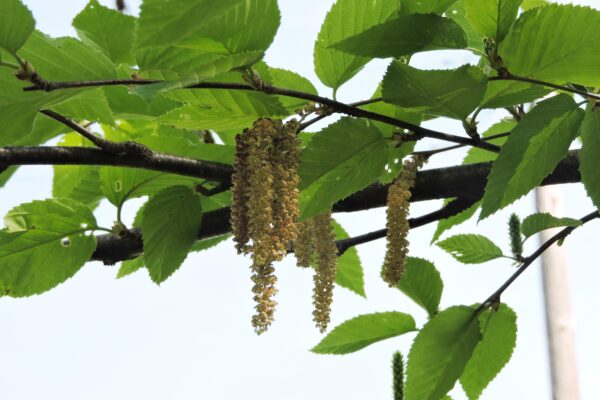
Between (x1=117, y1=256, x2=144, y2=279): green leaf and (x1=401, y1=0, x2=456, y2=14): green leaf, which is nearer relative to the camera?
(x1=401, y1=0, x2=456, y2=14): green leaf

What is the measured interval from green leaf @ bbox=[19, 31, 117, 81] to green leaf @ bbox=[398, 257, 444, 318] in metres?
0.69

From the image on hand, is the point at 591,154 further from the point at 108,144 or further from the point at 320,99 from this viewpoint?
the point at 108,144

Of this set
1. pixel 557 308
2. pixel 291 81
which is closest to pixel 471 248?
pixel 291 81

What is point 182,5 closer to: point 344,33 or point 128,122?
point 344,33

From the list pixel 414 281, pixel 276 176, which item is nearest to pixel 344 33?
pixel 276 176

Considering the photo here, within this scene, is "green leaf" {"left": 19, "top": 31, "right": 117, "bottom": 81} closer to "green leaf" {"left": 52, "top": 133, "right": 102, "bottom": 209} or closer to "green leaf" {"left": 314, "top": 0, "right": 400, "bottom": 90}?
"green leaf" {"left": 314, "top": 0, "right": 400, "bottom": 90}

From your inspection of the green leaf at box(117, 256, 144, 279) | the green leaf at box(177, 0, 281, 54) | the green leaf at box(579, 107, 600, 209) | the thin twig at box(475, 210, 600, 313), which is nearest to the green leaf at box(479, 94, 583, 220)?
the green leaf at box(579, 107, 600, 209)

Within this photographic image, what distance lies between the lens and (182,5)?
0.59 meters

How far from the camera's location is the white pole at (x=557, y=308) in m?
4.67

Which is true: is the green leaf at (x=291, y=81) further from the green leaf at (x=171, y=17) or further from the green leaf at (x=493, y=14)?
the green leaf at (x=171, y=17)

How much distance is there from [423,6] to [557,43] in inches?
5.6

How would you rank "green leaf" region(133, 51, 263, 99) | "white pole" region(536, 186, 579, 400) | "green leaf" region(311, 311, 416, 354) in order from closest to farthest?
"green leaf" region(133, 51, 263, 99) < "green leaf" region(311, 311, 416, 354) < "white pole" region(536, 186, 579, 400)

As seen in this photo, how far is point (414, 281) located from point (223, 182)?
44cm

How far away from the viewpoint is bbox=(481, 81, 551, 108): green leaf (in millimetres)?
911
